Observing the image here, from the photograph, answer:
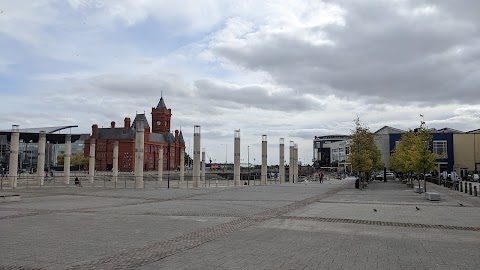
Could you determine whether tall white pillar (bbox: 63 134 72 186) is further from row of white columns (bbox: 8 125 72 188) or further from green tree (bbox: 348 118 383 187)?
green tree (bbox: 348 118 383 187)

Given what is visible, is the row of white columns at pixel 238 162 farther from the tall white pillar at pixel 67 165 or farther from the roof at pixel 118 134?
the roof at pixel 118 134

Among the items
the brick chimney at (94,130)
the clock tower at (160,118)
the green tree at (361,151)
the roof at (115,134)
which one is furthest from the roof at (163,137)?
the green tree at (361,151)

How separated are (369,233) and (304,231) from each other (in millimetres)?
2069

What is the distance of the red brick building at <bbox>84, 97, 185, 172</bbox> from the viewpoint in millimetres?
121688

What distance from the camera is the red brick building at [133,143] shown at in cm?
12169

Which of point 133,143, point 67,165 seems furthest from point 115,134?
point 67,165

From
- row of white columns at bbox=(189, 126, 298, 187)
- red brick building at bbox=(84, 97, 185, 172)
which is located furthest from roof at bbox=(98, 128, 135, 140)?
row of white columns at bbox=(189, 126, 298, 187)

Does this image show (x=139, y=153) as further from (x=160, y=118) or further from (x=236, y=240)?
(x=160, y=118)

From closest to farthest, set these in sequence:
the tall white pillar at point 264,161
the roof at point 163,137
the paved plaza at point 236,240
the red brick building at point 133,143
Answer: the paved plaza at point 236,240 < the tall white pillar at point 264,161 < the red brick building at point 133,143 < the roof at point 163,137

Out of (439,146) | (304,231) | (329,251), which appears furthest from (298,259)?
(439,146)

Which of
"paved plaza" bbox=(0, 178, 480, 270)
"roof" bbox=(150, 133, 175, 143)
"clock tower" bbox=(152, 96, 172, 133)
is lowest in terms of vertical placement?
"paved plaza" bbox=(0, 178, 480, 270)

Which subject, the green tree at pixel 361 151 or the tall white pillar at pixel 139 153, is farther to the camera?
the green tree at pixel 361 151

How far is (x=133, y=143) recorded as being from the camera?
12138cm

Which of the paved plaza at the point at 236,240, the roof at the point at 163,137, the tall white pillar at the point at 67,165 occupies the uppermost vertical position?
the roof at the point at 163,137
